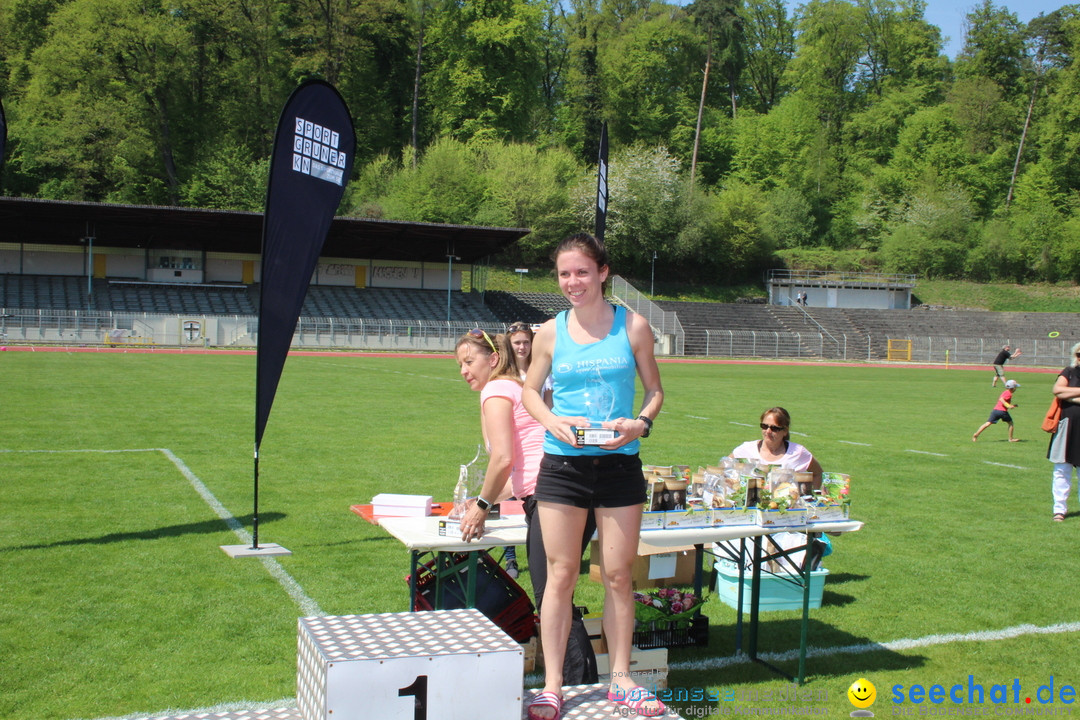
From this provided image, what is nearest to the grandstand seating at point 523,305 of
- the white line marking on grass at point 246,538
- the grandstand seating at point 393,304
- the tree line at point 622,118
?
the grandstand seating at point 393,304

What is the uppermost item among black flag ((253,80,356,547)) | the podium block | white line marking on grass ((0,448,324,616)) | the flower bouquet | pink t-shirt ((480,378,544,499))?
black flag ((253,80,356,547))

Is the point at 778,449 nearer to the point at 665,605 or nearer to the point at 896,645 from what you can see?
the point at 896,645

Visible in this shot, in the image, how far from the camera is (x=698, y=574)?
5613 millimetres

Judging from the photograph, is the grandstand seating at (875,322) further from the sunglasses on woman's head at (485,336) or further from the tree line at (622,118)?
the sunglasses on woman's head at (485,336)

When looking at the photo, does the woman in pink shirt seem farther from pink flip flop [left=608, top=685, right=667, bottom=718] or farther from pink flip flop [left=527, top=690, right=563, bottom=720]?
pink flip flop [left=608, top=685, right=667, bottom=718]

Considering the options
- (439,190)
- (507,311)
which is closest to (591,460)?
(507,311)

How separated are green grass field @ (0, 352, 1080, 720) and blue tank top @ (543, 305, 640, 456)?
1571 mm

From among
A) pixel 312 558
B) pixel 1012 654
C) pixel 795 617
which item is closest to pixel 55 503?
pixel 312 558

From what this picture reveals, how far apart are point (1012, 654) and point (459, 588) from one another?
10.3ft

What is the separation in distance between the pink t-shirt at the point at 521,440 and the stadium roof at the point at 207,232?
132 feet

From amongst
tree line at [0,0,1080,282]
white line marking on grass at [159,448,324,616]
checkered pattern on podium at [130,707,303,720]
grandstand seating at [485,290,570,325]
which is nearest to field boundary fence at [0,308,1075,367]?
grandstand seating at [485,290,570,325]

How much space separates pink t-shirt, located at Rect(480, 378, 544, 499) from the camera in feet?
15.7

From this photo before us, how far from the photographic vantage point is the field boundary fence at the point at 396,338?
129ft

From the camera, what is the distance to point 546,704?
11.7ft
